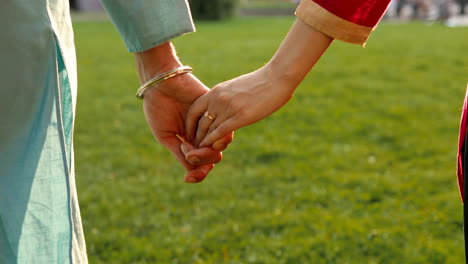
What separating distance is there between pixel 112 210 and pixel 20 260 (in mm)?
3031

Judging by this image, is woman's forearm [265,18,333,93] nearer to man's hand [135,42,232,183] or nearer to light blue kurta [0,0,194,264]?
man's hand [135,42,232,183]

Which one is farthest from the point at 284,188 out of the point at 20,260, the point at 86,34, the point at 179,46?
the point at 86,34

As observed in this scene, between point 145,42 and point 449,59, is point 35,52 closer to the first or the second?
point 145,42

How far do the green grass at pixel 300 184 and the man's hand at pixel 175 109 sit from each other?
146 centimetres

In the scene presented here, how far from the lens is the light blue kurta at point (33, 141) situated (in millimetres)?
1394

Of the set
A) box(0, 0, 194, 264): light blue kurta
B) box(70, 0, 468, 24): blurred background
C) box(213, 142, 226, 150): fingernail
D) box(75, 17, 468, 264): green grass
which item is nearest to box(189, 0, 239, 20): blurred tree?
box(70, 0, 468, 24): blurred background

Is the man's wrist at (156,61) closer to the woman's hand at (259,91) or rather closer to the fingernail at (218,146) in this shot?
the woman's hand at (259,91)

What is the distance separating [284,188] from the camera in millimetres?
4699

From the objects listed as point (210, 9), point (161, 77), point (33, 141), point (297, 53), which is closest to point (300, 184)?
point (161, 77)

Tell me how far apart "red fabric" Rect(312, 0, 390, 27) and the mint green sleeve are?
377mm

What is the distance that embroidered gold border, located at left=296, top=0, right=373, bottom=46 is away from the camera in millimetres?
1771

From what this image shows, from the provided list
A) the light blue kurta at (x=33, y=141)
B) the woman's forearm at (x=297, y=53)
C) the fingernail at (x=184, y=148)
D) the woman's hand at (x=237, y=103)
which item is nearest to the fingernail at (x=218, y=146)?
the woman's hand at (x=237, y=103)

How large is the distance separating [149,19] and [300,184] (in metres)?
3.17

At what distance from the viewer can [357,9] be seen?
68.7 inches
